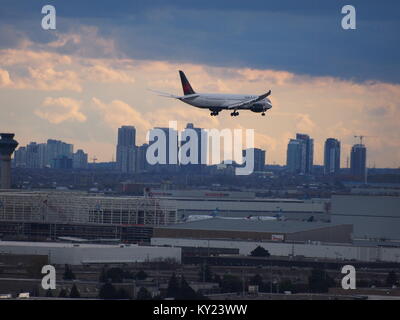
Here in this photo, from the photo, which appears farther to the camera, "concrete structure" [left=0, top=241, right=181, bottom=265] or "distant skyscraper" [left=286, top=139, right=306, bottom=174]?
"distant skyscraper" [left=286, top=139, right=306, bottom=174]

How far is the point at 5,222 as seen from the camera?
9631cm

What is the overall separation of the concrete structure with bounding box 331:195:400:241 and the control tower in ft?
112

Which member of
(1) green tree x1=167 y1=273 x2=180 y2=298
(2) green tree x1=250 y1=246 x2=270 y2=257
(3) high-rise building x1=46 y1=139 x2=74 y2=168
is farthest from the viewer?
(3) high-rise building x1=46 y1=139 x2=74 y2=168

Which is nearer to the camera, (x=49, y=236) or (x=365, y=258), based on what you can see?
(x=365, y=258)

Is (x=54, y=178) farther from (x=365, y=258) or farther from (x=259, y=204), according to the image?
(x=365, y=258)

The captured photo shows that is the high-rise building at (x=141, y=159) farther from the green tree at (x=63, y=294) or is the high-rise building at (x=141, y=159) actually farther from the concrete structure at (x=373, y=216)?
the green tree at (x=63, y=294)

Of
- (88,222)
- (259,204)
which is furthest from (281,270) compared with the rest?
(259,204)

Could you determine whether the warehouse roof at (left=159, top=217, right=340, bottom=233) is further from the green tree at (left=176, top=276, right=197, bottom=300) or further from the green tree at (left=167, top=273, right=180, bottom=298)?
the green tree at (left=176, top=276, right=197, bottom=300)

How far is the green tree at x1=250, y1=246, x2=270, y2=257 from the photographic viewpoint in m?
79.6

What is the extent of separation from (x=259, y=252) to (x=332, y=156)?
88610 mm

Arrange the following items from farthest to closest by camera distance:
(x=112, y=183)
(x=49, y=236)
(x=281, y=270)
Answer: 1. (x=112, y=183)
2. (x=49, y=236)
3. (x=281, y=270)

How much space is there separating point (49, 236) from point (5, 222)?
7660 mm

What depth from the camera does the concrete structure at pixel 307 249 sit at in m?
80.6

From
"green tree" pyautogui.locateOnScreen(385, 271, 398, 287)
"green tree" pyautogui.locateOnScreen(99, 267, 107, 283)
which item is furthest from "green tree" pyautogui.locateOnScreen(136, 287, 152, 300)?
"green tree" pyautogui.locateOnScreen(385, 271, 398, 287)
